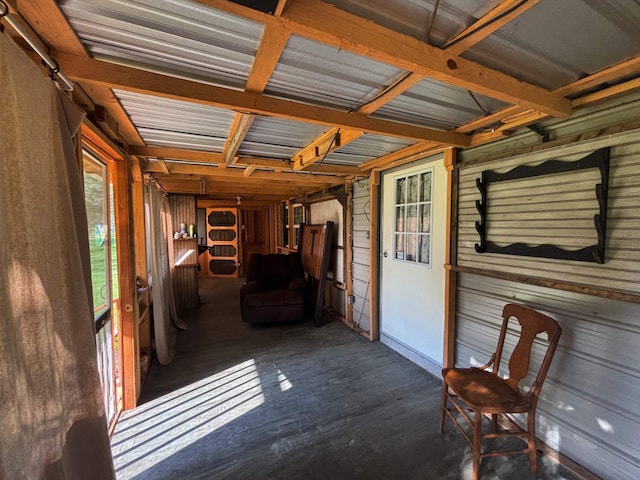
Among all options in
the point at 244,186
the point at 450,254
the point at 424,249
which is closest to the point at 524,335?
the point at 450,254

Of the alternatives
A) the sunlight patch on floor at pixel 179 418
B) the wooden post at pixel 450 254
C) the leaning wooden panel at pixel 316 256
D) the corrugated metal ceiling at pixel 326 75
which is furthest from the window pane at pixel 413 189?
the sunlight patch on floor at pixel 179 418

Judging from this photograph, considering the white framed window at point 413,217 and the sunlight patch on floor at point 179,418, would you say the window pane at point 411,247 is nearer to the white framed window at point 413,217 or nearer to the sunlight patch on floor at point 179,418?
the white framed window at point 413,217

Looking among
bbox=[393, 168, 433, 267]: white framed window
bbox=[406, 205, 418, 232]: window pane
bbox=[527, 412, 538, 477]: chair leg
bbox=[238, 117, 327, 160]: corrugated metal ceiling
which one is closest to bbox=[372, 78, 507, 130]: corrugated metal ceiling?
bbox=[238, 117, 327, 160]: corrugated metal ceiling

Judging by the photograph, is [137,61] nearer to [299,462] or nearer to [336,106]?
[336,106]

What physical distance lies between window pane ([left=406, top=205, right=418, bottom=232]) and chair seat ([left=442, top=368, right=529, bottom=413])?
1503 millimetres

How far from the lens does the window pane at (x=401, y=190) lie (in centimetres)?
312

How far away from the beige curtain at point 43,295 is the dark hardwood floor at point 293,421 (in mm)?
807

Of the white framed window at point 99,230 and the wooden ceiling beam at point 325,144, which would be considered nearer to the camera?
the white framed window at point 99,230

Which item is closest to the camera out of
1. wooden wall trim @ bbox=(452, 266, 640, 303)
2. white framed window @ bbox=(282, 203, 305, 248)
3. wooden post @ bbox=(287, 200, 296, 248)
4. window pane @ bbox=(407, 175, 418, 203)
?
wooden wall trim @ bbox=(452, 266, 640, 303)

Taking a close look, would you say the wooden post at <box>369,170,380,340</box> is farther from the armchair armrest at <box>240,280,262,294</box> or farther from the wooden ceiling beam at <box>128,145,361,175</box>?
the armchair armrest at <box>240,280,262,294</box>

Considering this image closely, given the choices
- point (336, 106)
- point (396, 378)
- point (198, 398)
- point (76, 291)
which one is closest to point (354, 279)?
point (396, 378)

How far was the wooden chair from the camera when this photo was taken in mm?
1534

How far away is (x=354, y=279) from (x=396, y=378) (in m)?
1.61

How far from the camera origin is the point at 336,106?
1.64 meters
